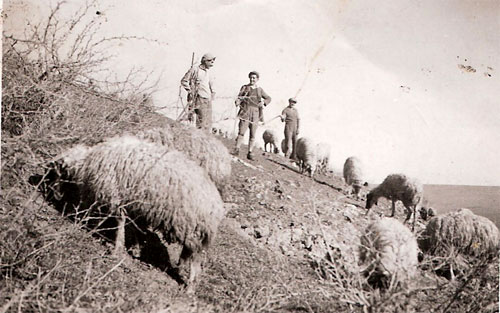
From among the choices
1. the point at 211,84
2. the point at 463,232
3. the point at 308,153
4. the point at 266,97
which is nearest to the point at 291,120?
the point at 308,153

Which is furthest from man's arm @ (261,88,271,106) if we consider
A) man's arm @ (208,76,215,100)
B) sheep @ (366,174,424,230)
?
sheep @ (366,174,424,230)

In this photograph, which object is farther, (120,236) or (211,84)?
(211,84)

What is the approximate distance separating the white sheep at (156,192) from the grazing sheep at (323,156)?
943 cm

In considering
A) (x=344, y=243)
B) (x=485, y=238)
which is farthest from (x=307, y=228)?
(x=485, y=238)

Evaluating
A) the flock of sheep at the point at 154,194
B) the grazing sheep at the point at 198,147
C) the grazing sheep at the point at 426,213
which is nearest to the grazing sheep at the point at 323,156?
the grazing sheep at the point at 426,213

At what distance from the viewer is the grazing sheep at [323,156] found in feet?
48.2

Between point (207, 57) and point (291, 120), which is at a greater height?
point (291, 120)

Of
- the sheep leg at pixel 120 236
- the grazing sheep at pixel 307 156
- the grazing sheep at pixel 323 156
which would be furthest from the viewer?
the grazing sheep at pixel 323 156

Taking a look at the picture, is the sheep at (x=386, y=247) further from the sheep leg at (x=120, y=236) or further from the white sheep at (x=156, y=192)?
the sheep leg at (x=120, y=236)

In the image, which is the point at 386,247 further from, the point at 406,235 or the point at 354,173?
the point at 354,173

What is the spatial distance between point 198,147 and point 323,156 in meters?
9.34

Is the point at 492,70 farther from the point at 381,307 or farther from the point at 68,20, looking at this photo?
the point at 68,20

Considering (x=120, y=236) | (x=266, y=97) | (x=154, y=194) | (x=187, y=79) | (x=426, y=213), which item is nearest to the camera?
(x=154, y=194)

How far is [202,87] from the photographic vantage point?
25.8 ft
